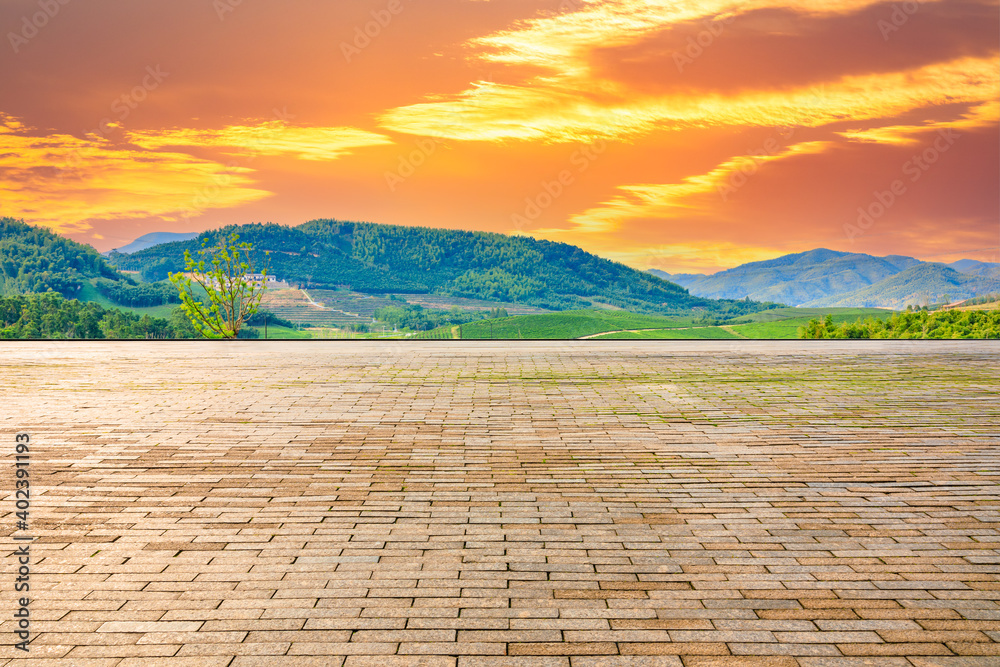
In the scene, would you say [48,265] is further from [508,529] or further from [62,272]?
[508,529]

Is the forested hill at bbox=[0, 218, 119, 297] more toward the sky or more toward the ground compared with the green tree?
more toward the sky

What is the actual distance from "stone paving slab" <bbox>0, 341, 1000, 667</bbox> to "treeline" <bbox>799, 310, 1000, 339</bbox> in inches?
476

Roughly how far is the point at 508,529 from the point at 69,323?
18.0m

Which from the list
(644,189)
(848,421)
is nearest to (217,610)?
(848,421)

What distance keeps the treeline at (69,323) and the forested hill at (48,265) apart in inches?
1002

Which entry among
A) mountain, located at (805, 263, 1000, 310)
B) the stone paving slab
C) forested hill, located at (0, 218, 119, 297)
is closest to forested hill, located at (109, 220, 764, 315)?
forested hill, located at (0, 218, 119, 297)

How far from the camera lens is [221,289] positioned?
59.5 ft

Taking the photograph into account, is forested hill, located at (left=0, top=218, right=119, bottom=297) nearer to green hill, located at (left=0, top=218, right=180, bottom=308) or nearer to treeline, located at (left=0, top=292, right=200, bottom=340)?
green hill, located at (left=0, top=218, right=180, bottom=308)

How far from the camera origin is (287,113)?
2002cm

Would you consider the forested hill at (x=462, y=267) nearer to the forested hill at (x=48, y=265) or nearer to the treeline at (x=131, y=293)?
the forested hill at (x=48, y=265)

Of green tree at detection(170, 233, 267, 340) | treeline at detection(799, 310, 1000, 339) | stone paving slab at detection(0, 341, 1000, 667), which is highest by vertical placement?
green tree at detection(170, 233, 267, 340)

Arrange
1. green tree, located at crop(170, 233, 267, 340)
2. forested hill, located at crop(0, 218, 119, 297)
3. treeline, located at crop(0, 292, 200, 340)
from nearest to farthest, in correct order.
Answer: treeline, located at crop(0, 292, 200, 340)
green tree, located at crop(170, 233, 267, 340)
forested hill, located at crop(0, 218, 119, 297)

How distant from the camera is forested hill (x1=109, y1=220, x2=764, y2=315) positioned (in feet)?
300

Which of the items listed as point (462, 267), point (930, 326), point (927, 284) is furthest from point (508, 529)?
point (927, 284)
